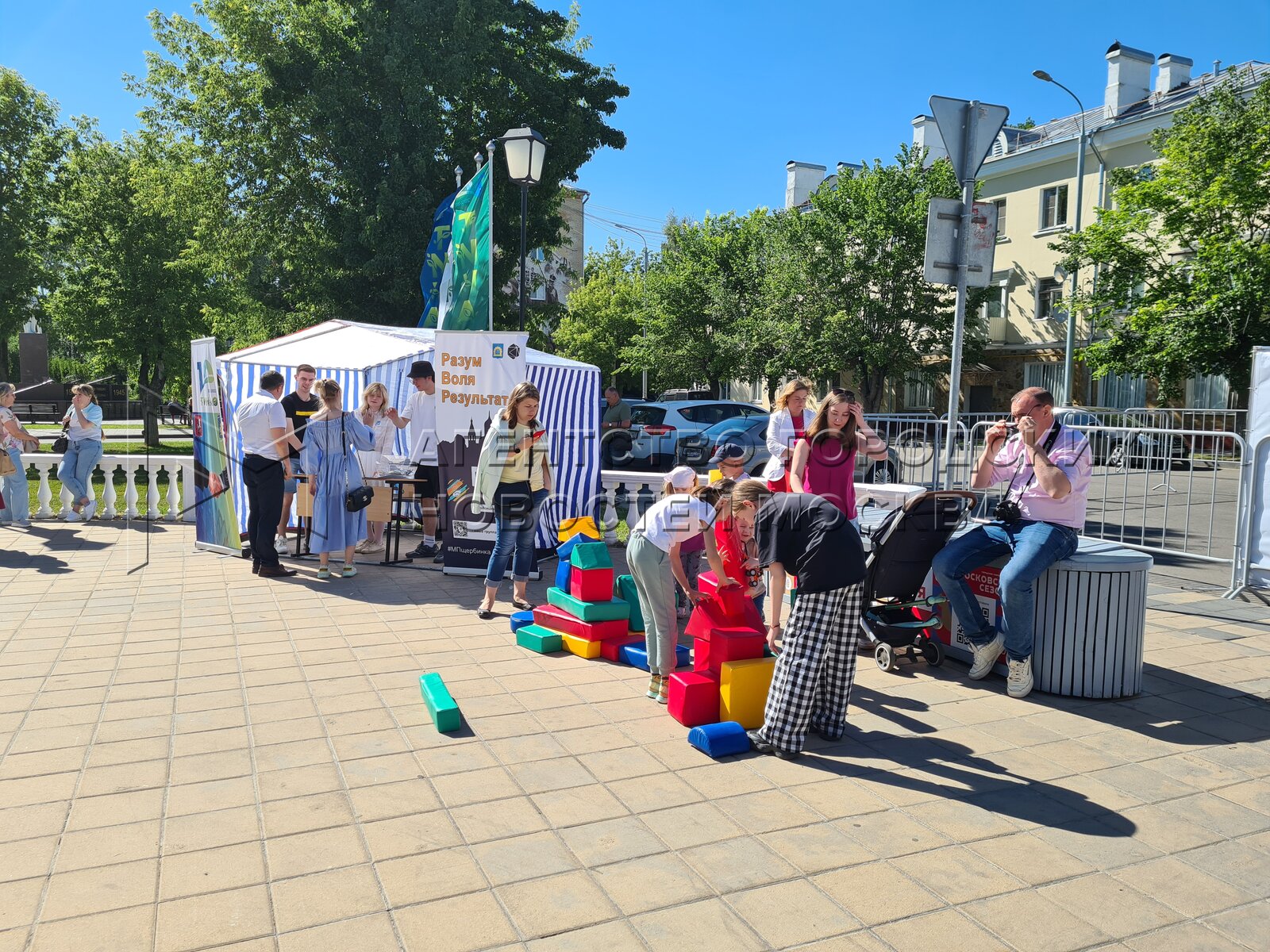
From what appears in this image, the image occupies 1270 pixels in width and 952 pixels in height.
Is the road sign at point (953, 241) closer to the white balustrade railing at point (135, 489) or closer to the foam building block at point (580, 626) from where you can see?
the foam building block at point (580, 626)

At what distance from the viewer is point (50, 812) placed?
3.96 metres

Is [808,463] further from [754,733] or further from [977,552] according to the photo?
[754,733]

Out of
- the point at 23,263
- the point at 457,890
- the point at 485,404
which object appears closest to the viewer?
the point at 457,890

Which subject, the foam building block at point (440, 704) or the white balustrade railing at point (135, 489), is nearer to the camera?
the foam building block at point (440, 704)

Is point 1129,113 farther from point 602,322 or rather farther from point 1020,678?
point 1020,678

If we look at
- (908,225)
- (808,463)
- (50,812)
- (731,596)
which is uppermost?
(908,225)

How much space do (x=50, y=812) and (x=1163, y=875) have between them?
4612 mm

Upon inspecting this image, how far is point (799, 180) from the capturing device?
4856cm

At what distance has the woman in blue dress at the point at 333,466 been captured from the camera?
29.6 ft

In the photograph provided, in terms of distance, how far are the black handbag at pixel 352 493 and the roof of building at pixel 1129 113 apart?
84.7 ft

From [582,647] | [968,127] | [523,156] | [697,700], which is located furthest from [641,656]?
[523,156]

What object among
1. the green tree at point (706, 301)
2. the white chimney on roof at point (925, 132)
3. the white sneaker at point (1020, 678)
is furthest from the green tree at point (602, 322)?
the white sneaker at point (1020, 678)

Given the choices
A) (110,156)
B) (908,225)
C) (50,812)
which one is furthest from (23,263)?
(50,812)

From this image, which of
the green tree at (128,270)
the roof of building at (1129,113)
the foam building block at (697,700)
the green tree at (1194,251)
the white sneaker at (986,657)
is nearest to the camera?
the foam building block at (697,700)
